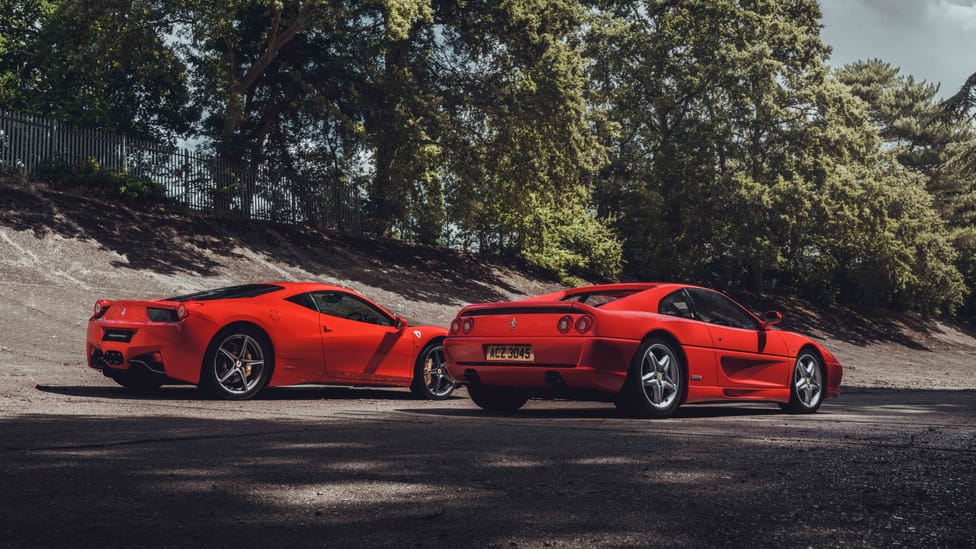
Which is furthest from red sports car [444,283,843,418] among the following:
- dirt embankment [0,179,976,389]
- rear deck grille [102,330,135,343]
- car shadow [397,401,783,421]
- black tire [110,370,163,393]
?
dirt embankment [0,179,976,389]

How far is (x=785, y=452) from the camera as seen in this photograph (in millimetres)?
5777

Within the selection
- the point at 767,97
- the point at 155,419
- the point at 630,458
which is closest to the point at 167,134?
the point at 767,97

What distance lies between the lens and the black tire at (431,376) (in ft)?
34.9

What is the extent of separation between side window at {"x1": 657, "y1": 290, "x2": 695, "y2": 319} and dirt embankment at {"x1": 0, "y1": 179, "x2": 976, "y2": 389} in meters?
7.91

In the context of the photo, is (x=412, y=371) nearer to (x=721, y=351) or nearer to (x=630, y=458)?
(x=721, y=351)

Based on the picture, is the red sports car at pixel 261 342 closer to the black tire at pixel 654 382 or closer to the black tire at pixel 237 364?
the black tire at pixel 237 364

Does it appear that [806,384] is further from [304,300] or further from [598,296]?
[304,300]

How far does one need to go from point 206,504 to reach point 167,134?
27.1 m

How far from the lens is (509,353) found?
27.8 feet

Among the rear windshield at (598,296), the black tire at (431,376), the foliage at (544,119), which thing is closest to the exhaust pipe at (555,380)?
the rear windshield at (598,296)

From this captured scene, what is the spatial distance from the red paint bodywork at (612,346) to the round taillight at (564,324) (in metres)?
0.03

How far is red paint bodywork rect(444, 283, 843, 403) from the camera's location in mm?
8031

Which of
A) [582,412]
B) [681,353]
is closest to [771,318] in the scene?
[681,353]

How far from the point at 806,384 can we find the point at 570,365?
337cm
